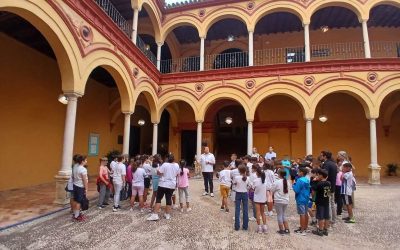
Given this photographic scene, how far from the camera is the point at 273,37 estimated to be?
17.3m

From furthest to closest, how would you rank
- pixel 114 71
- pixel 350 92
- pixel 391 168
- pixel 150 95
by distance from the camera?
pixel 391 168, pixel 150 95, pixel 350 92, pixel 114 71

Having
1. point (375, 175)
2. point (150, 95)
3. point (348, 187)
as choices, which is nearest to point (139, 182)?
point (348, 187)

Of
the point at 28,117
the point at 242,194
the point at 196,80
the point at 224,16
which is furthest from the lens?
the point at 224,16

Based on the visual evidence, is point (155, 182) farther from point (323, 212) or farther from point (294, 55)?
point (294, 55)

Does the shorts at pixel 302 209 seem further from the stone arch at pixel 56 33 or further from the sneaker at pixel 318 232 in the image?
the stone arch at pixel 56 33

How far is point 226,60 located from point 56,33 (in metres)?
12.3

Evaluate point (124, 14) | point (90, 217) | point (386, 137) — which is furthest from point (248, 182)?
point (386, 137)

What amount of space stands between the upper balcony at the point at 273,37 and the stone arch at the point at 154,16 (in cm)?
5

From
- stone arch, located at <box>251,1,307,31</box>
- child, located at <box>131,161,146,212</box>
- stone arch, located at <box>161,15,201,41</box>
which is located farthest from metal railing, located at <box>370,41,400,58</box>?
child, located at <box>131,161,146,212</box>

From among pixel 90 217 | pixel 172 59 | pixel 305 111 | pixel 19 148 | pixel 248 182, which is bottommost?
pixel 90 217

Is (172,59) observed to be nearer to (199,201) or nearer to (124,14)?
(124,14)

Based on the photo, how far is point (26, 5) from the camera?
6.16m

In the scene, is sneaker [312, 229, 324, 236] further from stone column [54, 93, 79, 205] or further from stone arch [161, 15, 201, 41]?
stone arch [161, 15, 201, 41]

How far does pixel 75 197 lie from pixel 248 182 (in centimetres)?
410
